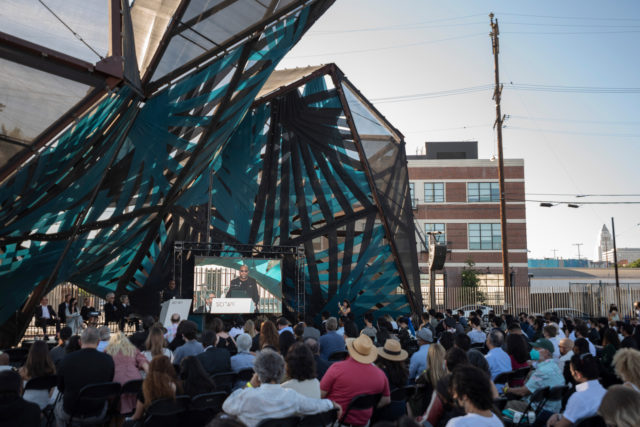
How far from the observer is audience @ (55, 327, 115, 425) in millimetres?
6293

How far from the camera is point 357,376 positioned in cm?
600

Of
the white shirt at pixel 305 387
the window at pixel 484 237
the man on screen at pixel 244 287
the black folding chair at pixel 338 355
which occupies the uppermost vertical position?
the window at pixel 484 237

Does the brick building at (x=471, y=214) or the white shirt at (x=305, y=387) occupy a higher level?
the brick building at (x=471, y=214)

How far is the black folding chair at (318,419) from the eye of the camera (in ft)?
16.2

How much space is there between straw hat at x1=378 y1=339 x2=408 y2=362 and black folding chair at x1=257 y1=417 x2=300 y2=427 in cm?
236

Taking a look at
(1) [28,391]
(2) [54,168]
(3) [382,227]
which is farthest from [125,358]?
(3) [382,227]

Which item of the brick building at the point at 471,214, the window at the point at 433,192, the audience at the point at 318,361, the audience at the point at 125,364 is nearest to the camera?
Result: the audience at the point at 125,364

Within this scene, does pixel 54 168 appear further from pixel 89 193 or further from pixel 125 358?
pixel 125 358

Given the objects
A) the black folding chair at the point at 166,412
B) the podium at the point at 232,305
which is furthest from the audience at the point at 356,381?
the podium at the point at 232,305

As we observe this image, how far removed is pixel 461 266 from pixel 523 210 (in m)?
7.43

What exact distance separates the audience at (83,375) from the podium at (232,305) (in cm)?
1305

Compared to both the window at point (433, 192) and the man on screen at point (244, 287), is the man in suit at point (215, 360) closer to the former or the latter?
the man on screen at point (244, 287)

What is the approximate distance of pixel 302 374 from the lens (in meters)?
5.45

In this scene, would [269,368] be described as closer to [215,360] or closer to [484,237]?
[215,360]
